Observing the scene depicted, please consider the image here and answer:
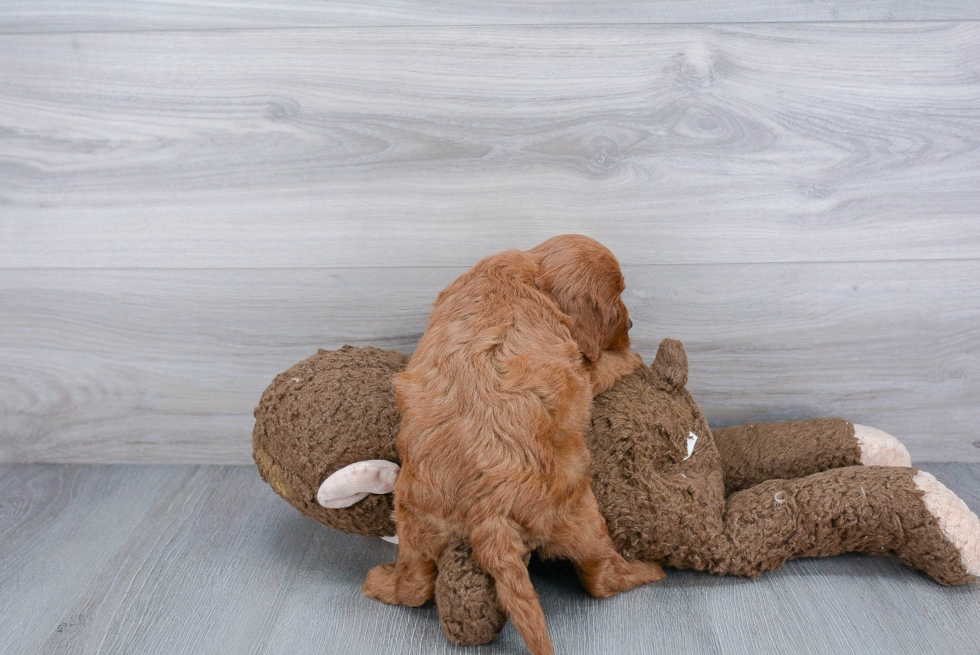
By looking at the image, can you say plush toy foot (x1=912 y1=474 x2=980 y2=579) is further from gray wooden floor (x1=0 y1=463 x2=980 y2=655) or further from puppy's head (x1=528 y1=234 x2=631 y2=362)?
puppy's head (x1=528 y1=234 x2=631 y2=362)

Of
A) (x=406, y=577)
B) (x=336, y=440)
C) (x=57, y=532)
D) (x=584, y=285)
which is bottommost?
(x=57, y=532)

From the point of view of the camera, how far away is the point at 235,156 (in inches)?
54.3

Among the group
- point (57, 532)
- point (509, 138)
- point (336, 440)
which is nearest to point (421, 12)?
point (509, 138)

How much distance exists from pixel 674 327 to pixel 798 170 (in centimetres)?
36

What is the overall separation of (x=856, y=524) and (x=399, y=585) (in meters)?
0.67

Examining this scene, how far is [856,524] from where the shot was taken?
3.57ft

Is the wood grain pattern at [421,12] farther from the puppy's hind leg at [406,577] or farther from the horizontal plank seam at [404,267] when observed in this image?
the puppy's hind leg at [406,577]

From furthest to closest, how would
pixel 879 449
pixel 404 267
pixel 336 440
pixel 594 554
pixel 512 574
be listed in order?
1. pixel 404 267
2. pixel 879 449
3. pixel 336 440
4. pixel 594 554
5. pixel 512 574

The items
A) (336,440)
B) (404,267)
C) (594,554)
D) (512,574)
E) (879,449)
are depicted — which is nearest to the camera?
(512,574)

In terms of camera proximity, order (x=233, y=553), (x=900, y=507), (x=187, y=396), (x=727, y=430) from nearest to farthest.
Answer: (x=900, y=507) < (x=233, y=553) < (x=727, y=430) < (x=187, y=396)

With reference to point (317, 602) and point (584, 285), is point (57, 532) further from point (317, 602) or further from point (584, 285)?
point (584, 285)

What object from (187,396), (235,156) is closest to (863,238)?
(235,156)

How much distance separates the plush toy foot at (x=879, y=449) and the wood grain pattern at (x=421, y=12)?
0.72m

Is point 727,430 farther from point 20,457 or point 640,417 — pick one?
point 20,457
